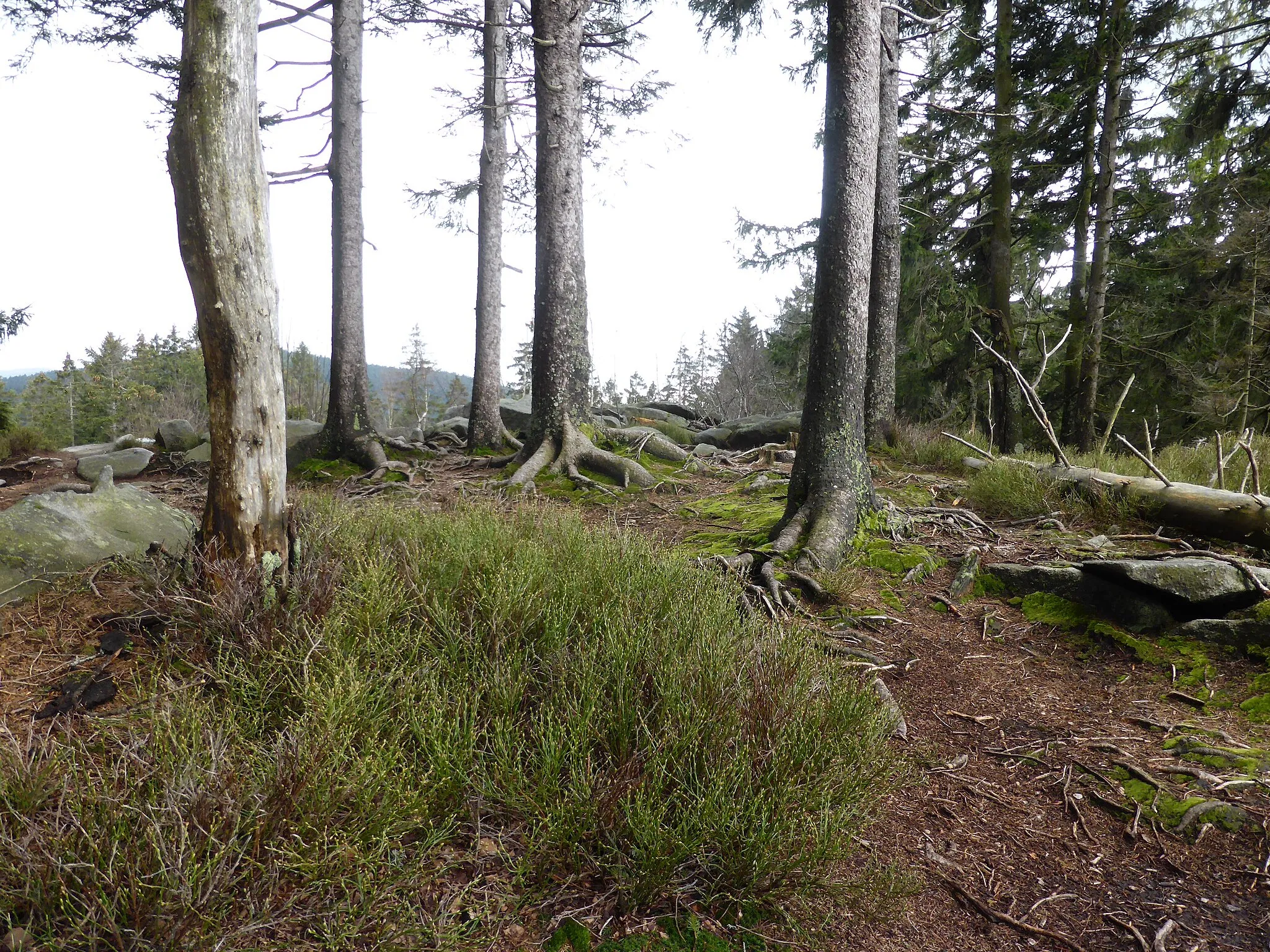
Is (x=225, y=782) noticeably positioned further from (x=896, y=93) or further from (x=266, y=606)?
(x=896, y=93)

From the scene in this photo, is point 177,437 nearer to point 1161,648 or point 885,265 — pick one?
point 885,265

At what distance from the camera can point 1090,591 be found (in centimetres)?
439

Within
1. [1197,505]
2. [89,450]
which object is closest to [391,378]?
[89,450]

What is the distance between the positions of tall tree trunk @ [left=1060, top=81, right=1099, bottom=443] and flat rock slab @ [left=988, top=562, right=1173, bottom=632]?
889 cm

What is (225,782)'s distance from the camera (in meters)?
2.02

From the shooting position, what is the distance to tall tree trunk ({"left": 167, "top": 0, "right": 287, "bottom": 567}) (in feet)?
11.2

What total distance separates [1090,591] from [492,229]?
1055 cm

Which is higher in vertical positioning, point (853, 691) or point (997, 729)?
point (853, 691)

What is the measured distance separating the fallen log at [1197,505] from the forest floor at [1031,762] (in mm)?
362

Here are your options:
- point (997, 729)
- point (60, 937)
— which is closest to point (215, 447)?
point (60, 937)

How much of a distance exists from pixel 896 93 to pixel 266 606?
34.1 feet

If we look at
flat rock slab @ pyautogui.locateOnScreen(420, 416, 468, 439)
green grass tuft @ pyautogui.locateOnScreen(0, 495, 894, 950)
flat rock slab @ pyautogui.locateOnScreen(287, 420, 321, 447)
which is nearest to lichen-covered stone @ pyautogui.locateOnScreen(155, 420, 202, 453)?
flat rock slab @ pyautogui.locateOnScreen(287, 420, 321, 447)

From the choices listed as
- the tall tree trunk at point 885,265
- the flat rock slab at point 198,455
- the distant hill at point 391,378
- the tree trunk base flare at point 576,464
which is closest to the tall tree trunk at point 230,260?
the tree trunk base flare at point 576,464

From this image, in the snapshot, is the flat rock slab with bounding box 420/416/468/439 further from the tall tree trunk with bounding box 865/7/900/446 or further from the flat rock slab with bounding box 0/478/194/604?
the flat rock slab with bounding box 0/478/194/604
